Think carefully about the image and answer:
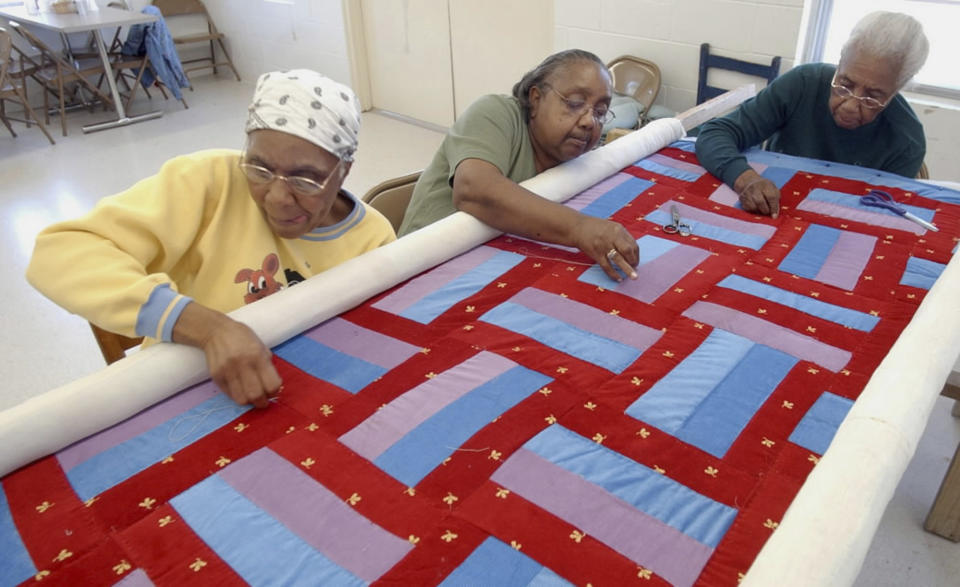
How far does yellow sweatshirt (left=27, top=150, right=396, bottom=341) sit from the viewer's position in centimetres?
98

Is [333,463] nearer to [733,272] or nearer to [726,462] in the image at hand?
[726,462]

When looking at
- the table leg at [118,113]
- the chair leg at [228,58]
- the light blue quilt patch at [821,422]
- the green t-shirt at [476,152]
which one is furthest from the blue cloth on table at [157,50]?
the light blue quilt patch at [821,422]

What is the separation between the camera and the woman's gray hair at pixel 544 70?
5.32 feet

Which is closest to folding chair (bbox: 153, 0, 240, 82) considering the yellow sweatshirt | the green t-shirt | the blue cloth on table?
the blue cloth on table

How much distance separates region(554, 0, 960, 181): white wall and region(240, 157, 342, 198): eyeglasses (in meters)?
2.59

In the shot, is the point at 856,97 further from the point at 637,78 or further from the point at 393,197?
the point at 637,78

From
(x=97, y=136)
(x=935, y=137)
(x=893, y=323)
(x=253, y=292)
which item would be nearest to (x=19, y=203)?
(x=97, y=136)

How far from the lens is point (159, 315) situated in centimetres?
100

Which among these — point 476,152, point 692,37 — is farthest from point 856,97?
point 692,37

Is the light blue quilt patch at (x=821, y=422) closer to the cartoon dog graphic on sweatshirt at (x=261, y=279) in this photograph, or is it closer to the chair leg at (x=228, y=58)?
the cartoon dog graphic on sweatshirt at (x=261, y=279)

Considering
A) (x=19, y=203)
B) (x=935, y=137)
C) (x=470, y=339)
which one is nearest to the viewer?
(x=470, y=339)

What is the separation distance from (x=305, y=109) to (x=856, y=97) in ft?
4.59

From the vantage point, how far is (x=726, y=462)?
0.88 meters

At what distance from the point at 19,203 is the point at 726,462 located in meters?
4.42
